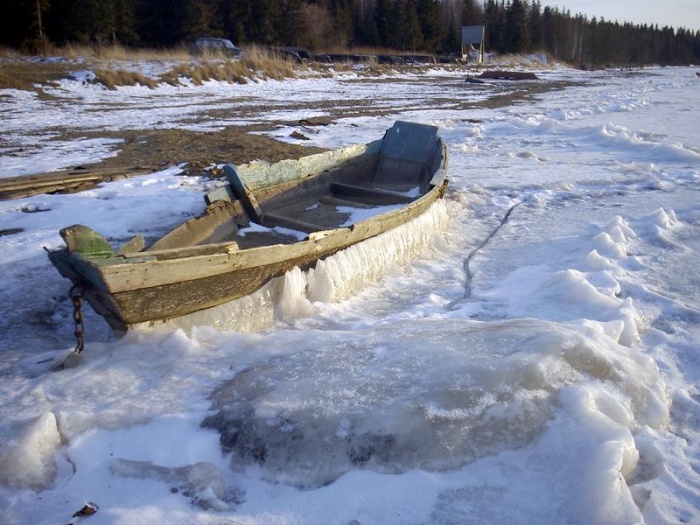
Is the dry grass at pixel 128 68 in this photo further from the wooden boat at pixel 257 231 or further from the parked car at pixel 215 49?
the wooden boat at pixel 257 231

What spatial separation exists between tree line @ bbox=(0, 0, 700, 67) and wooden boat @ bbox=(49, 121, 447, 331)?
Result: 26.2m

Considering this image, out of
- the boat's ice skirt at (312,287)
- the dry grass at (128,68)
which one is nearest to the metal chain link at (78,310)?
the boat's ice skirt at (312,287)

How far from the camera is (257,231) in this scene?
20.6 feet

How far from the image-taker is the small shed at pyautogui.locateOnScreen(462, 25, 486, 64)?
55969mm

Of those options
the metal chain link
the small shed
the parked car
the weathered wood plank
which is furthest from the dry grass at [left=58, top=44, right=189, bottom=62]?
the small shed

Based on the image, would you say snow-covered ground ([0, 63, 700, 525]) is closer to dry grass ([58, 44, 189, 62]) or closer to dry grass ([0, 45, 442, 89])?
dry grass ([0, 45, 442, 89])

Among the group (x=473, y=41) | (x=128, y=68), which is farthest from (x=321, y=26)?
(x=128, y=68)

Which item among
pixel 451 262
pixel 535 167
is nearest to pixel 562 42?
pixel 535 167

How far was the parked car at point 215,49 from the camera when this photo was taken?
2947 cm

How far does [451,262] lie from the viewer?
6.70m

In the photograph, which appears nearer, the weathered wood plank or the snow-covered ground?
the snow-covered ground

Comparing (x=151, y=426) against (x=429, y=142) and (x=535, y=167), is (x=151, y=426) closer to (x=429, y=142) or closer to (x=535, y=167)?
(x=429, y=142)

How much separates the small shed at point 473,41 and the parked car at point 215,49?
27.8m

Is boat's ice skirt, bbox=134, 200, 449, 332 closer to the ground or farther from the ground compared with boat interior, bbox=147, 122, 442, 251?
closer to the ground
